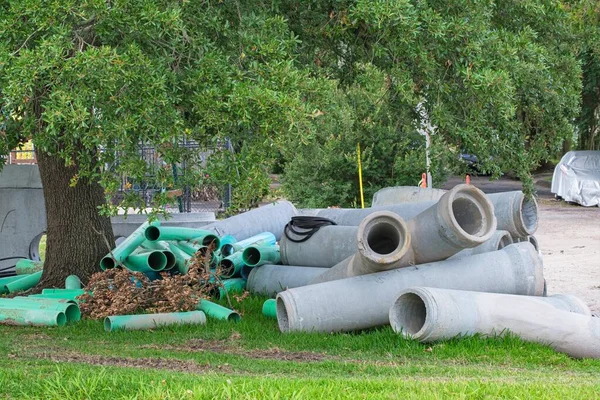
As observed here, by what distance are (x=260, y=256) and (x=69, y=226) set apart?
253 cm

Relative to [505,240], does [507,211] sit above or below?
above

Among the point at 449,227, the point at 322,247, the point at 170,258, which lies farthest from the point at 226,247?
the point at 449,227

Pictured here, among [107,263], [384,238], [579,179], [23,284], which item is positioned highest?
[579,179]

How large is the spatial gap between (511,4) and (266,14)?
3084 mm

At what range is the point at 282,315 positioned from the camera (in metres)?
9.48

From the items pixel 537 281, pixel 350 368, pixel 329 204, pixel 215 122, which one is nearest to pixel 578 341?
pixel 537 281

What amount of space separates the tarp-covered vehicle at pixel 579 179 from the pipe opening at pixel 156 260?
20344mm

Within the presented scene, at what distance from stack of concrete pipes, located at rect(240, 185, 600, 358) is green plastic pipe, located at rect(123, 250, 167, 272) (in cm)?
243

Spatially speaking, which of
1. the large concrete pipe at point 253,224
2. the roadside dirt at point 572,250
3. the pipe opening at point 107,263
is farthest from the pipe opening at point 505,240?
the pipe opening at point 107,263

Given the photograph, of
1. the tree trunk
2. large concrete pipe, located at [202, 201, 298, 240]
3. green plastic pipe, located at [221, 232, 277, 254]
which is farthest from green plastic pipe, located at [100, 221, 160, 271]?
large concrete pipe, located at [202, 201, 298, 240]

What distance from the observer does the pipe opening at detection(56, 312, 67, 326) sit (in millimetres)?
9948

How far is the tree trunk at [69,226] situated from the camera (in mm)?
11703

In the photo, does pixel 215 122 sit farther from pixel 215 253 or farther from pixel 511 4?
pixel 215 253

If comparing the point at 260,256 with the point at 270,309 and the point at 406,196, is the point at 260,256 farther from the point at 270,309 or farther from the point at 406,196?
the point at 406,196
